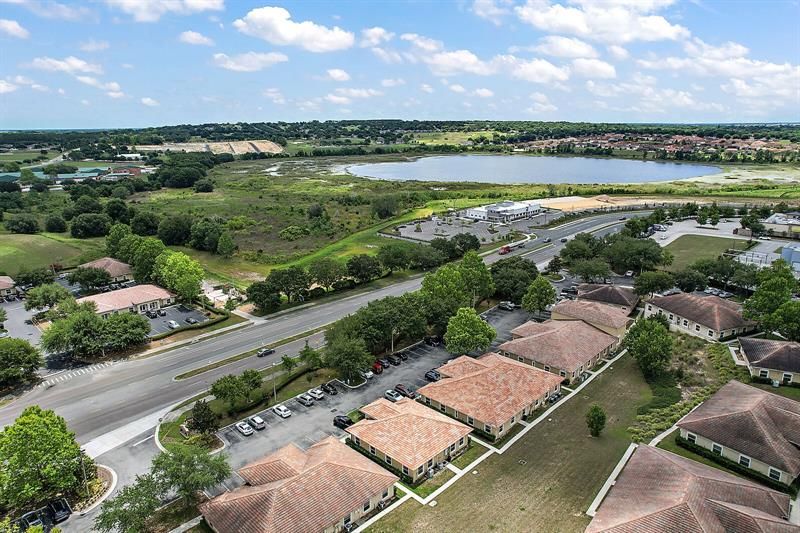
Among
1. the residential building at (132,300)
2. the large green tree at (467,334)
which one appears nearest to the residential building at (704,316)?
the large green tree at (467,334)

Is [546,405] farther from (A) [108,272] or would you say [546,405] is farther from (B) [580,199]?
(B) [580,199]

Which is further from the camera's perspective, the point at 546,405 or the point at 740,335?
the point at 740,335

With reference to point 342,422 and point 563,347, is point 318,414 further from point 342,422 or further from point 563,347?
point 563,347

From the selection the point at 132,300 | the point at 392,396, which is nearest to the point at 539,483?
the point at 392,396

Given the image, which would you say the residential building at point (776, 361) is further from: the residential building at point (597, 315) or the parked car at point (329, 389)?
the parked car at point (329, 389)

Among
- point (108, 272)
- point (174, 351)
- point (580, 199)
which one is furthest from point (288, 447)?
point (580, 199)

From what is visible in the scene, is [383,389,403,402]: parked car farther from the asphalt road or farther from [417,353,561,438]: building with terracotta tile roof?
the asphalt road
